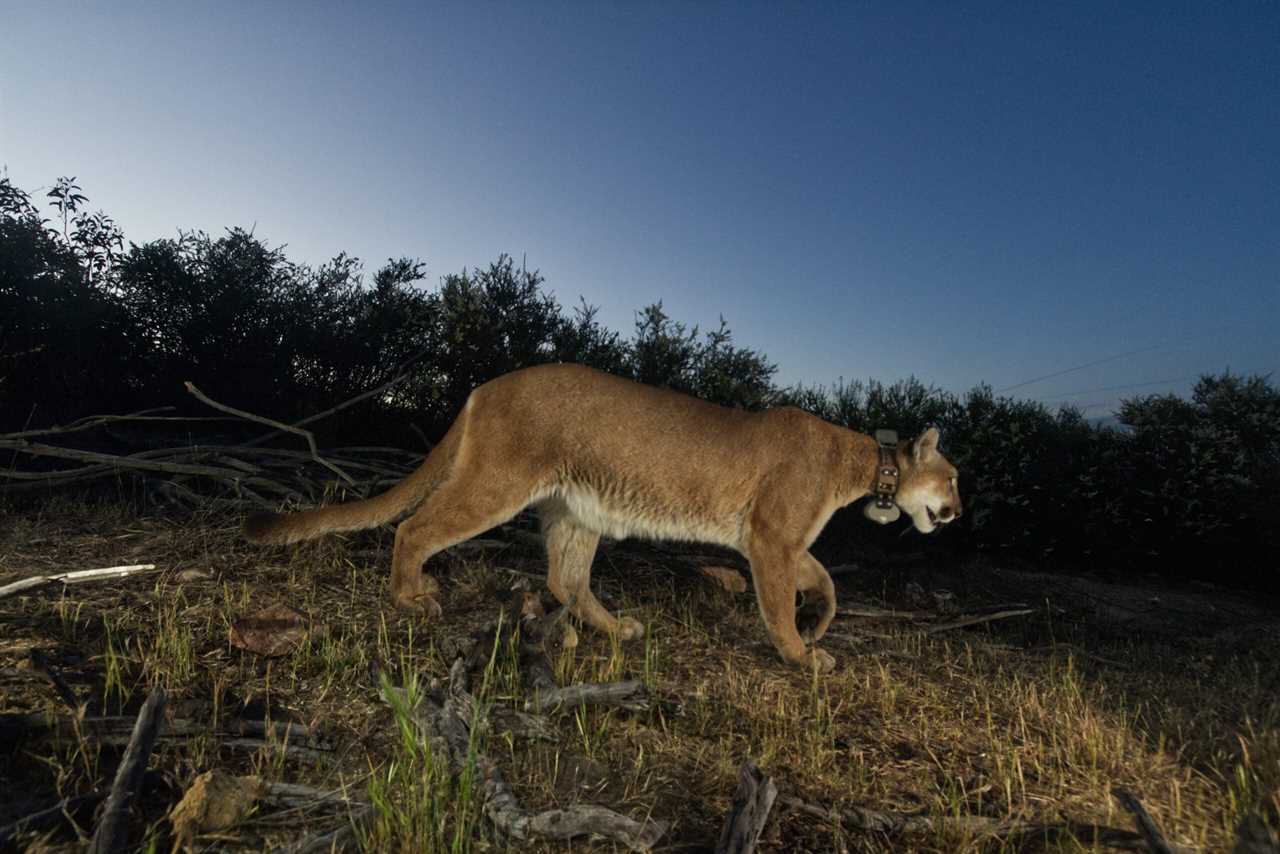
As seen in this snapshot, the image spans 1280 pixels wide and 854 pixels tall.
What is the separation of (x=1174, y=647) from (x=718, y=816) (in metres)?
4.73

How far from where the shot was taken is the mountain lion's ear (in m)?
4.96

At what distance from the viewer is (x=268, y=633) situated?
355 cm

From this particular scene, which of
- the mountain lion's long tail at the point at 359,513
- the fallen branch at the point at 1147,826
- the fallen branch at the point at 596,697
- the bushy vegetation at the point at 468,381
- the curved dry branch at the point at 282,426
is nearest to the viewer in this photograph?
the fallen branch at the point at 1147,826

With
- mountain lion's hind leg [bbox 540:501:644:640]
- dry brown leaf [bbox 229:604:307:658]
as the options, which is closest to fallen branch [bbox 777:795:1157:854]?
dry brown leaf [bbox 229:604:307:658]

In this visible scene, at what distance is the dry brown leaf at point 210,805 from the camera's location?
2.11 metres

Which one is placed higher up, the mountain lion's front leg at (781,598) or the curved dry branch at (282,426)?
the curved dry branch at (282,426)

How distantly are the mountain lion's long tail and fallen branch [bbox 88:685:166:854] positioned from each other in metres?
2.18

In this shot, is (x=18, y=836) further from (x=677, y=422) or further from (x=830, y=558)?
(x=830, y=558)

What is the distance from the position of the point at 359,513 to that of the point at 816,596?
2951 millimetres

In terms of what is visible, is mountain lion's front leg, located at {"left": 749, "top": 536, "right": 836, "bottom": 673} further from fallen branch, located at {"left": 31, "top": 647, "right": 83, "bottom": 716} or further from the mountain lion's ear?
fallen branch, located at {"left": 31, "top": 647, "right": 83, "bottom": 716}

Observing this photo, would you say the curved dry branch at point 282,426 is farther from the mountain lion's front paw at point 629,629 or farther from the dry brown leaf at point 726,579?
the dry brown leaf at point 726,579

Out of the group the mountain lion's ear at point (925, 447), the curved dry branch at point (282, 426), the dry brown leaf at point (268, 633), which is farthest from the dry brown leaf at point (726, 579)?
the dry brown leaf at point (268, 633)

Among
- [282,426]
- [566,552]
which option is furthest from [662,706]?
[282,426]

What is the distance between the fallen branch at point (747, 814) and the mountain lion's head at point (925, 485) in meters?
3.24
